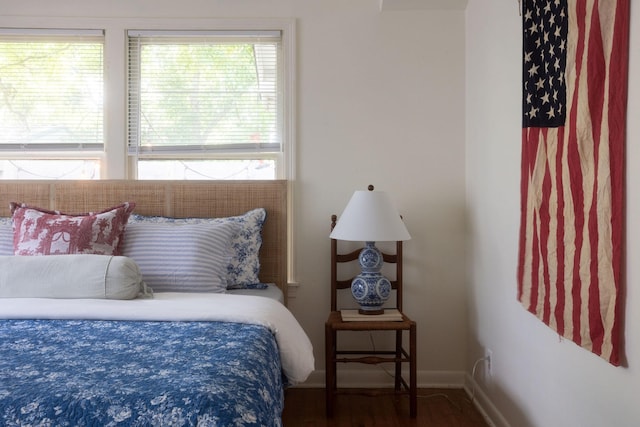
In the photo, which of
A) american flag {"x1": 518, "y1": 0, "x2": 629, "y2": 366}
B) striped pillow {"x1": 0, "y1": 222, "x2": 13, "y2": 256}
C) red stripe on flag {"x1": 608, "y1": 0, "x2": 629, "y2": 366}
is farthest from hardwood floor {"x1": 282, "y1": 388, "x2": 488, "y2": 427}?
striped pillow {"x1": 0, "y1": 222, "x2": 13, "y2": 256}

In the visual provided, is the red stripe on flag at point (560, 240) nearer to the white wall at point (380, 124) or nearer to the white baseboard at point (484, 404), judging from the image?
the white baseboard at point (484, 404)

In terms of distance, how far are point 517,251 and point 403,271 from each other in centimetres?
98

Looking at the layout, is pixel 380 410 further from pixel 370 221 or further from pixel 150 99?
pixel 150 99

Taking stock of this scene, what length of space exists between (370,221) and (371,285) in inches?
13.3

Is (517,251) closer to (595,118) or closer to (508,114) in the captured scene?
(508,114)

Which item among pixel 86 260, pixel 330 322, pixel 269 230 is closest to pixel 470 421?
pixel 330 322

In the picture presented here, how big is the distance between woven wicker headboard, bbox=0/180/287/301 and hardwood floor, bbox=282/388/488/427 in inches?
24.2

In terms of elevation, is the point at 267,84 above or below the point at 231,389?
above

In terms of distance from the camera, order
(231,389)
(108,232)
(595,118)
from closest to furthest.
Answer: (231,389), (595,118), (108,232)

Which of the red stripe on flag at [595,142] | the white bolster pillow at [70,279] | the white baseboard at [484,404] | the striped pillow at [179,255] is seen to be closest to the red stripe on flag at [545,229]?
the red stripe on flag at [595,142]

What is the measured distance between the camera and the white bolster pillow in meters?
2.27

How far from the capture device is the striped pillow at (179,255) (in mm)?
2639

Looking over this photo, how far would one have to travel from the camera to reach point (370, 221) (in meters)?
2.81

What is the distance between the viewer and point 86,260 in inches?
91.8
